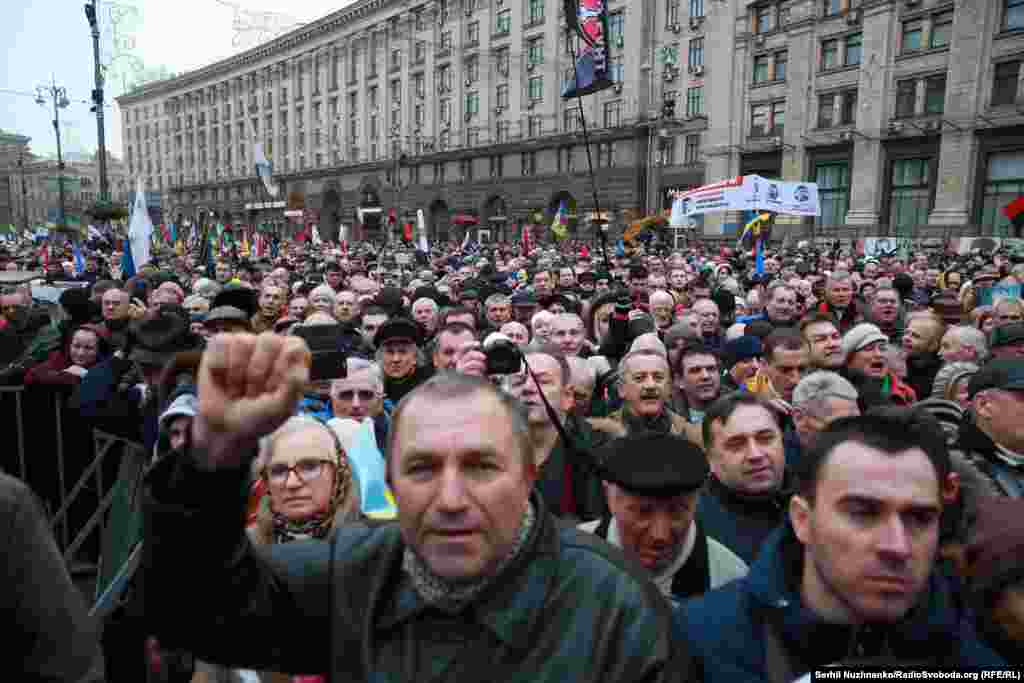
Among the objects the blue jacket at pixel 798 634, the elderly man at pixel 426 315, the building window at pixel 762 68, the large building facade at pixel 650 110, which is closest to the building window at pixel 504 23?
the large building facade at pixel 650 110

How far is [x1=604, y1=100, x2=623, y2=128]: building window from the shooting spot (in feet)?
139

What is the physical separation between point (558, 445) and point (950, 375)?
2867mm

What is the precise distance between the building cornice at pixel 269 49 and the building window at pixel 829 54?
34.8m

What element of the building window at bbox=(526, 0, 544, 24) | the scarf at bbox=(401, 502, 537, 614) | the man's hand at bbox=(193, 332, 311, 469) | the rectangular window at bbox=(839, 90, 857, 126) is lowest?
the scarf at bbox=(401, 502, 537, 614)

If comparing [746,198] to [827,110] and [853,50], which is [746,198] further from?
[853,50]

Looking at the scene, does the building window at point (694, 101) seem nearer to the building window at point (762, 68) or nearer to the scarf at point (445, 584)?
the building window at point (762, 68)

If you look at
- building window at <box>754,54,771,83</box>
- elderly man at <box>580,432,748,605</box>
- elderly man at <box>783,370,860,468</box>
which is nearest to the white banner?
elderly man at <box>783,370,860,468</box>

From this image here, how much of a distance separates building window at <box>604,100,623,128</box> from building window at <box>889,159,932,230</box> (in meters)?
16.4

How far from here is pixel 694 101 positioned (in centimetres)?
4122

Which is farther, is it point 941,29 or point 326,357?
point 941,29

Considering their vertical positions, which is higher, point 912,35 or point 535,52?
point 535,52

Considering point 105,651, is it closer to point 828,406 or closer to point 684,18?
point 828,406

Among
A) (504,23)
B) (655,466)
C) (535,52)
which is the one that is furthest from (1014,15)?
(655,466)

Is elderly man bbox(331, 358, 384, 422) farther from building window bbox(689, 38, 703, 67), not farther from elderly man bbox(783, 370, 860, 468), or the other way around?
building window bbox(689, 38, 703, 67)
